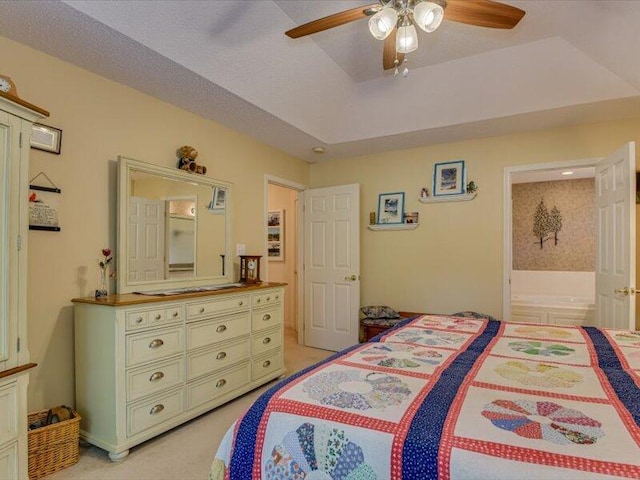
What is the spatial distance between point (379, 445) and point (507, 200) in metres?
3.53

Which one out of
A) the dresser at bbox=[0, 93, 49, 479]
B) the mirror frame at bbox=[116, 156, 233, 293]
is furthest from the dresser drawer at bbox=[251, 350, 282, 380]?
the dresser at bbox=[0, 93, 49, 479]

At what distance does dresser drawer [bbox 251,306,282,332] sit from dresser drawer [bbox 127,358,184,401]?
2.55 feet

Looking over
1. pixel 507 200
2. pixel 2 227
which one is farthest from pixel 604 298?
pixel 2 227

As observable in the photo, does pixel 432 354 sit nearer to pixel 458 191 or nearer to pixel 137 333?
pixel 137 333

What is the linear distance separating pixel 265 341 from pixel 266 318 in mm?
206

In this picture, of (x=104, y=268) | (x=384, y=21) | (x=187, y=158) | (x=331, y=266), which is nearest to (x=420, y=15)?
(x=384, y=21)

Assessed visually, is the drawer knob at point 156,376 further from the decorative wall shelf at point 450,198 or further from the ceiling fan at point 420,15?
the decorative wall shelf at point 450,198

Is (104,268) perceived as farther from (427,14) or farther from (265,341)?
(427,14)

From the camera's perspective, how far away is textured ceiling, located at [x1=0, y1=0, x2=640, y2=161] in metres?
2.11

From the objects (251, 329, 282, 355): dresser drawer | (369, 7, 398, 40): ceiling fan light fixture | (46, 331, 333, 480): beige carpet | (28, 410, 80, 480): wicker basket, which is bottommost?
(46, 331, 333, 480): beige carpet

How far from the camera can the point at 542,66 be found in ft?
9.68

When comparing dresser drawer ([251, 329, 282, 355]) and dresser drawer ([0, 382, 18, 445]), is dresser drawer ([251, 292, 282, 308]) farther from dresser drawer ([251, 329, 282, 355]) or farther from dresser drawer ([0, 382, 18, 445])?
dresser drawer ([0, 382, 18, 445])

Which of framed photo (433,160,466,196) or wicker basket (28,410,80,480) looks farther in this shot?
framed photo (433,160,466,196)

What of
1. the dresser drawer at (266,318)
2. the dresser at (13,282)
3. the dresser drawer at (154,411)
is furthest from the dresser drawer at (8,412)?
the dresser drawer at (266,318)
